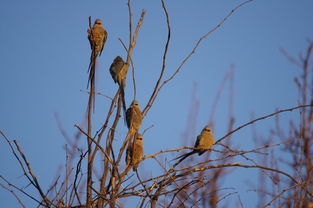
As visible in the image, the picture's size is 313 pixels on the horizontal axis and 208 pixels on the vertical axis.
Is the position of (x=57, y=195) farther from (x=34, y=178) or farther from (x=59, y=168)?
(x=59, y=168)

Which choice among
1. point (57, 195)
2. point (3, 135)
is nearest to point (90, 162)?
point (57, 195)

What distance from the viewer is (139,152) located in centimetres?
530

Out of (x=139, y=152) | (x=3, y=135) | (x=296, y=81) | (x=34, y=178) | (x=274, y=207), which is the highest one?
(x=139, y=152)

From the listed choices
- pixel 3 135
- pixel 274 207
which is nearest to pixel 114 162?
pixel 3 135

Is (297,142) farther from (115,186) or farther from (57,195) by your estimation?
(57,195)

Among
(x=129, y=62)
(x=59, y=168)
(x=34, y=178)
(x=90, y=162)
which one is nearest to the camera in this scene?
(x=34, y=178)

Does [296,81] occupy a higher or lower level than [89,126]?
higher

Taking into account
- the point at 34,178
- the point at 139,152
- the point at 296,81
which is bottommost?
the point at 34,178

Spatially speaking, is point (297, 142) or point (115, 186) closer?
point (115, 186)

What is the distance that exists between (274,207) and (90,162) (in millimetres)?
1431

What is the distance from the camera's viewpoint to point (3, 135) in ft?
7.55

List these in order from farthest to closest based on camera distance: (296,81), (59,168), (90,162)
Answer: (296,81), (59,168), (90,162)

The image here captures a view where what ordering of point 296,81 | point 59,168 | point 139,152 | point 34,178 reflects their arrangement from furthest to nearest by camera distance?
1. point 139,152
2. point 296,81
3. point 59,168
4. point 34,178

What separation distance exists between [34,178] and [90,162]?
0.36 metres
